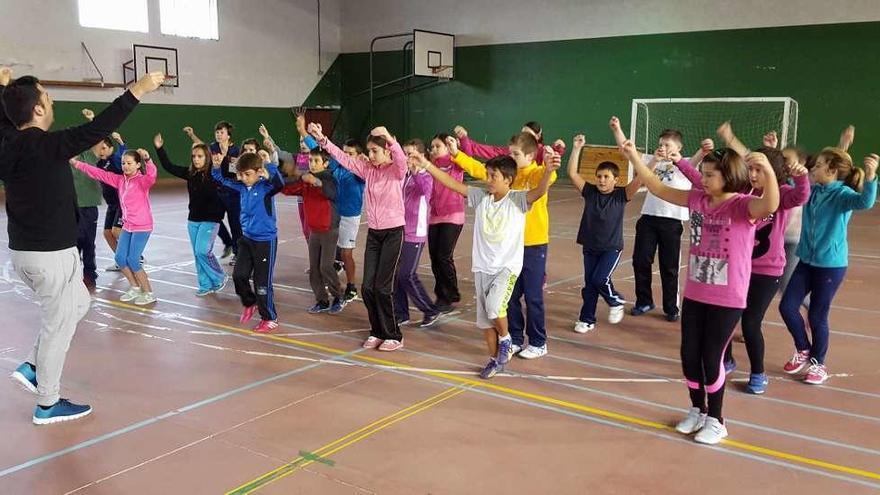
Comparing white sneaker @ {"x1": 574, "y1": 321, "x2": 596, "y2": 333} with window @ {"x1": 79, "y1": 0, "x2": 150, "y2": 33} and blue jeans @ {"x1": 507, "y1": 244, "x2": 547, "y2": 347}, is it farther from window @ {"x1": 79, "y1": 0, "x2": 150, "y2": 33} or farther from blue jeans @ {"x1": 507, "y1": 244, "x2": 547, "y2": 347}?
window @ {"x1": 79, "y1": 0, "x2": 150, "y2": 33}

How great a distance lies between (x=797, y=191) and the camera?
3.73 metres

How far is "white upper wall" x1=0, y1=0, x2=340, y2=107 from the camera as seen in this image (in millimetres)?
17531

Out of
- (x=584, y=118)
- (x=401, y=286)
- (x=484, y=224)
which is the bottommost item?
(x=401, y=286)

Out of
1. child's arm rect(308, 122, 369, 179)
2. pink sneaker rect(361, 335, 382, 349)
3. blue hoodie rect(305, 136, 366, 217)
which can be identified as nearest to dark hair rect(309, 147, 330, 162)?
blue hoodie rect(305, 136, 366, 217)

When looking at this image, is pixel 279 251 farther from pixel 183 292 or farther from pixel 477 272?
pixel 477 272

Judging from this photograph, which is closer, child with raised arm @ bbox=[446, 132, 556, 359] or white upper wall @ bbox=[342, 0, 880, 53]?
child with raised arm @ bbox=[446, 132, 556, 359]

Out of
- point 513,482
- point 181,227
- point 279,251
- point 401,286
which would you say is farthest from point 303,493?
point 181,227

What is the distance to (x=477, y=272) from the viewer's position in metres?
4.66

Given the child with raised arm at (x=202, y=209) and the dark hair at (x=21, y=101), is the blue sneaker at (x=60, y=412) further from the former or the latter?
the child with raised arm at (x=202, y=209)

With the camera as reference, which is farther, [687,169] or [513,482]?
[687,169]

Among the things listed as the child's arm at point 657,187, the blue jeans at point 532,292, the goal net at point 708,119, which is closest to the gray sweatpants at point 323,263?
the blue jeans at point 532,292

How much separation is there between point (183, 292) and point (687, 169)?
16.8 ft

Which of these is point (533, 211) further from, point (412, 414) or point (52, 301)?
point (52, 301)

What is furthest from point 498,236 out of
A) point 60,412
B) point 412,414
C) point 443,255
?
point 60,412
